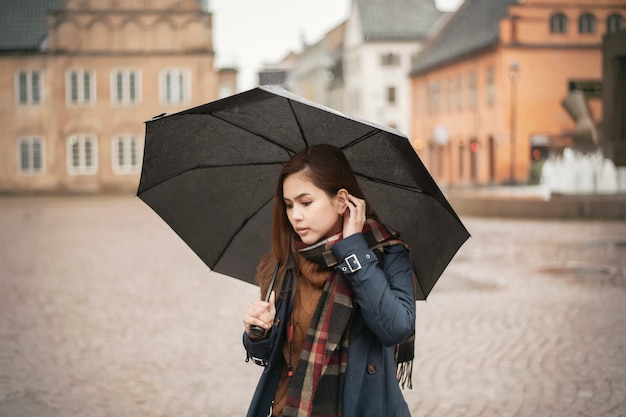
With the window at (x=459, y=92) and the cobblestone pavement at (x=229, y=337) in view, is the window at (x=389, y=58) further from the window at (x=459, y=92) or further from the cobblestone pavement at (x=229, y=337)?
the cobblestone pavement at (x=229, y=337)

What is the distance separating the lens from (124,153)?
167ft

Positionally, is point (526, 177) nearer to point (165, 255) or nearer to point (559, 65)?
point (559, 65)

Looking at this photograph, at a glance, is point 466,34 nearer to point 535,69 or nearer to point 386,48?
point 535,69

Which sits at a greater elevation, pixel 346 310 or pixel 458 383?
pixel 346 310

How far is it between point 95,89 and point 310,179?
5000cm

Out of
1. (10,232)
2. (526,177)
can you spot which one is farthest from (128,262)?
(526,177)

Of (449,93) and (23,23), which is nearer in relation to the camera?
(23,23)

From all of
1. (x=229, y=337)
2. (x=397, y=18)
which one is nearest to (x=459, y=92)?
(x=397, y=18)

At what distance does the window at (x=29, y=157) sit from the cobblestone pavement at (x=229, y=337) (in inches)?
1412

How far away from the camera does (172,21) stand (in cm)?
5047

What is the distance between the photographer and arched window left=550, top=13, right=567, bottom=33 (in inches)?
1909

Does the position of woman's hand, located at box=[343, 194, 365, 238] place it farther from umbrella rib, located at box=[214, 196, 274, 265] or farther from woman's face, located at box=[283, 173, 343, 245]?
umbrella rib, located at box=[214, 196, 274, 265]

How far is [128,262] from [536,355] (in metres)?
9.11

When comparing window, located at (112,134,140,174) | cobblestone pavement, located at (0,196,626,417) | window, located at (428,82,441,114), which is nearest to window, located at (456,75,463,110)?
window, located at (428,82,441,114)
